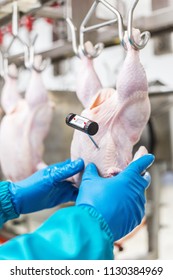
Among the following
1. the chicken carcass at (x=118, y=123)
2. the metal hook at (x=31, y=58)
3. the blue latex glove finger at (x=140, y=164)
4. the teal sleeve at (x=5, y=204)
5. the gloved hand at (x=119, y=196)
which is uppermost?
the metal hook at (x=31, y=58)

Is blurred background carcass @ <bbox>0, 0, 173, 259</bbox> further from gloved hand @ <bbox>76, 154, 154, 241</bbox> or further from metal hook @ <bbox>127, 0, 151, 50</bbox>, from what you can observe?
gloved hand @ <bbox>76, 154, 154, 241</bbox>

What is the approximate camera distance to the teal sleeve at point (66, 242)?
62cm

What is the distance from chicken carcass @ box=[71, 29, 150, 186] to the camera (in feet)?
2.77

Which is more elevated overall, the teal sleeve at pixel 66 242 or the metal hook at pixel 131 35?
the metal hook at pixel 131 35

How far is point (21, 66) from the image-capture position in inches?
67.1

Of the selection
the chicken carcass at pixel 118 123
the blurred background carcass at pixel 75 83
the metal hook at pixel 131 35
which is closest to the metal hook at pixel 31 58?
the blurred background carcass at pixel 75 83

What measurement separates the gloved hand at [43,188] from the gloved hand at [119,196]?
0.10 metres

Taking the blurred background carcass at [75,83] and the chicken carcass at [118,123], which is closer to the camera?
the chicken carcass at [118,123]

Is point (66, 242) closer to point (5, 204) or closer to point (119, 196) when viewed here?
point (119, 196)

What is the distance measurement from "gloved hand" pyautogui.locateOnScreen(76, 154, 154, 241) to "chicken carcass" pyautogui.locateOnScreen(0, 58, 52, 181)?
1.51 ft

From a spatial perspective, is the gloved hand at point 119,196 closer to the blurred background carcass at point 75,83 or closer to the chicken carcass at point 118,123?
the chicken carcass at point 118,123

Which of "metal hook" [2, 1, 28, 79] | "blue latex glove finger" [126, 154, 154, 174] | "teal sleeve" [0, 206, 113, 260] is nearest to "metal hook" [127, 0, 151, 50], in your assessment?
"blue latex glove finger" [126, 154, 154, 174]

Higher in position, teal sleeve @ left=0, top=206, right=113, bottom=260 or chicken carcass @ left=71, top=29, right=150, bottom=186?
chicken carcass @ left=71, top=29, right=150, bottom=186
